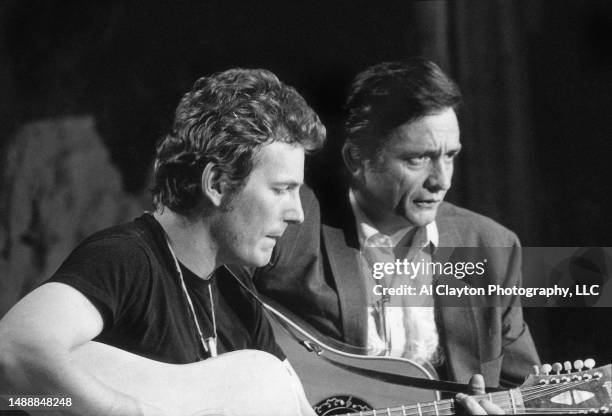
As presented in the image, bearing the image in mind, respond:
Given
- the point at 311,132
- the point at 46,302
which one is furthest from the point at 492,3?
the point at 46,302

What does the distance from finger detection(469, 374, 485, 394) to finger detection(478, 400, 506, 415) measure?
0.05m

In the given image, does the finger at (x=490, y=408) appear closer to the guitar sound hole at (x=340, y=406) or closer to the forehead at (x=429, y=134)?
the guitar sound hole at (x=340, y=406)

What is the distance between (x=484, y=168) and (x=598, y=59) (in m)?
0.47

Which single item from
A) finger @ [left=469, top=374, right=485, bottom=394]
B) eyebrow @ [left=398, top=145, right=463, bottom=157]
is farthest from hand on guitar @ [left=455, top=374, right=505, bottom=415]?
eyebrow @ [left=398, top=145, right=463, bottom=157]

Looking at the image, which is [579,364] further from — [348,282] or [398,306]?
[348,282]

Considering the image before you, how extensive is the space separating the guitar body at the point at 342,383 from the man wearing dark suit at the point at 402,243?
0.16 feet

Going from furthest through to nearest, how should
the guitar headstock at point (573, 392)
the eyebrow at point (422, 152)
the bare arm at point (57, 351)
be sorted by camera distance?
1. the eyebrow at point (422, 152)
2. the guitar headstock at point (573, 392)
3. the bare arm at point (57, 351)

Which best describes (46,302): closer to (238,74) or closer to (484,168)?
(238,74)

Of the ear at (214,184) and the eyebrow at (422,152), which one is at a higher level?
the eyebrow at (422,152)

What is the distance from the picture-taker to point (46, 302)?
7.69 ft

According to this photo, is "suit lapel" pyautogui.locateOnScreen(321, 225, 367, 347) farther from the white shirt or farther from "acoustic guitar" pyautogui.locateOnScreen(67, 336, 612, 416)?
"acoustic guitar" pyautogui.locateOnScreen(67, 336, 612, 416)

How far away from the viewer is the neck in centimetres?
251

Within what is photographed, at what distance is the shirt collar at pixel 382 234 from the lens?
8.48ft

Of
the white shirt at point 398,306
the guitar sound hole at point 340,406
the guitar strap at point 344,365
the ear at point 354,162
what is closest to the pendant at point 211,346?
the guitar strap at point 344,365
